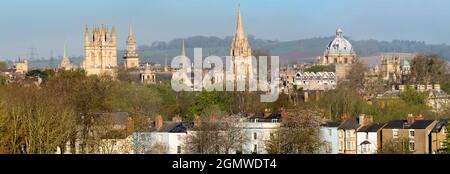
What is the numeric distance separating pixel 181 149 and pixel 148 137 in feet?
5.84

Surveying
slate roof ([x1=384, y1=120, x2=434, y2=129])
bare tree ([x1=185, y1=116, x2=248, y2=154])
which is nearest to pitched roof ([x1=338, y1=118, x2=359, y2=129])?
slate roof ([x1=384, y1=120, x2=434, y2=129])

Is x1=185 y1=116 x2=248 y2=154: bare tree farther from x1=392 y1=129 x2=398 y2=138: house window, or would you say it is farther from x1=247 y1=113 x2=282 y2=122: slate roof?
x1=392 y1=129 x2=398 y2=138: house window

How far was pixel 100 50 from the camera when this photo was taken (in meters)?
160

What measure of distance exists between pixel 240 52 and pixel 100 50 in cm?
2373

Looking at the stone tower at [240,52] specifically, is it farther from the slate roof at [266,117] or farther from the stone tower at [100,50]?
the slate roof at [266,117]

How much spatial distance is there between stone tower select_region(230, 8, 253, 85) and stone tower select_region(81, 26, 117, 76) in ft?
58.5

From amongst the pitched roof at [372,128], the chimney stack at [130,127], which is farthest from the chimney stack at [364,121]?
the chimney stack at [130,127]

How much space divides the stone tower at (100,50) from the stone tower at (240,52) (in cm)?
1783

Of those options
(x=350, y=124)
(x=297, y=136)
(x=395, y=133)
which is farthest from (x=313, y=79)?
(x=297, y=136)

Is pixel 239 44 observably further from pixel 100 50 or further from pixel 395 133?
pixel 395 133

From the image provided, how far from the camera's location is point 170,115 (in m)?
66.9
